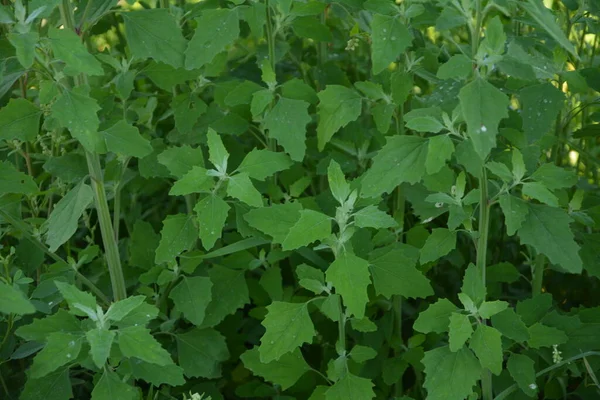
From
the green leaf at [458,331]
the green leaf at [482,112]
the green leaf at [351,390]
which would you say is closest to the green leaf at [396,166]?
the green leaf at [482,112]

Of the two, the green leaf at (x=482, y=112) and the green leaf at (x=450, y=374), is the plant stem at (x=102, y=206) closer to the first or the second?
the green leaf at (x=450, y=374)

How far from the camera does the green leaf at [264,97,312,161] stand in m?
2.27

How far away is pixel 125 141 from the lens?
7.13 feet

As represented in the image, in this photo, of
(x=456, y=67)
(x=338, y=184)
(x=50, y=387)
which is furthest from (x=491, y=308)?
(x=50, y=387)

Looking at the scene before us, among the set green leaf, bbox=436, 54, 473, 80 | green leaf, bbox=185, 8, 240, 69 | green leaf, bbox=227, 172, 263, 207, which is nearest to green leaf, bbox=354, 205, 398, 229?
green leaf, bbox=227, 172, 263, 207

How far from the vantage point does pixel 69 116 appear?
199 centimetres

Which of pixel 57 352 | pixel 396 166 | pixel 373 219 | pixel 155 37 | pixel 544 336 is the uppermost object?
pixel 155 37

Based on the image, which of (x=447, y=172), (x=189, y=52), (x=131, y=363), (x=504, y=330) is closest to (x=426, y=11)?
(x=447, y=172)

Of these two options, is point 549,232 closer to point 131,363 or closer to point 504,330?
point 504,330

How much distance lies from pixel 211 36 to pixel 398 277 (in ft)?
2.56

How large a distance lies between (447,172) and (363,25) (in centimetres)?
62

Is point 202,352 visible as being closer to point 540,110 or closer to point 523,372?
point 523,372

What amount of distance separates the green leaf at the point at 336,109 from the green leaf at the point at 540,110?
17.9 inches

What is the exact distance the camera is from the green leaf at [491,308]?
198cm
